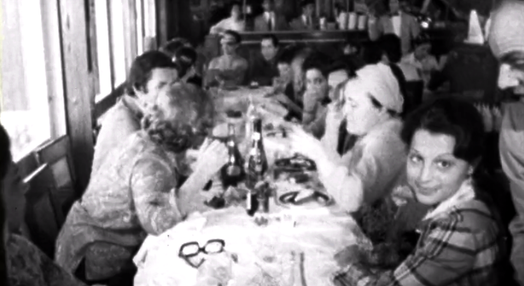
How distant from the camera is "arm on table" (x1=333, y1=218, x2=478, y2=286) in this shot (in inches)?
66.0

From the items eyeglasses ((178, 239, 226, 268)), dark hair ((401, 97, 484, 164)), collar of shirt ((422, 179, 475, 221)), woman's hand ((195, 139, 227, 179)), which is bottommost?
eyeglasses ((178, 239, 226, 268))

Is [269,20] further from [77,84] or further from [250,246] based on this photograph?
[250,246]

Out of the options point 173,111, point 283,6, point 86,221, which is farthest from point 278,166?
point 283,6

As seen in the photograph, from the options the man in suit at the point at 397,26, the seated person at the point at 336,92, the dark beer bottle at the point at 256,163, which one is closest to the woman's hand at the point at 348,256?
the dark beer bottle at the point at 256,163

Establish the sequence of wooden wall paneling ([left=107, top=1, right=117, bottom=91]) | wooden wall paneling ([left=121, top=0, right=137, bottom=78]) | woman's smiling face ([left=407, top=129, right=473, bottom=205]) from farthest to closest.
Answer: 1. wooden wall paneling ([left=121, top=0, right=137, bottom=78])
2. wooden wall paneling ([left=107, top=1, right=117, bottom=91])
3. woman's smiling face ([left=407, top=129, right=473, bottom=205])

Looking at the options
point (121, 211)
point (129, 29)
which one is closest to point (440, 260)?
point (121, 211)

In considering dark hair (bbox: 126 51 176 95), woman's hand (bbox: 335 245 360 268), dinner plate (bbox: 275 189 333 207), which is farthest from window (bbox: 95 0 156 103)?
woman's hand (bbox: 335 245 360 268)

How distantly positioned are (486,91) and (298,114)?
291 centimetres

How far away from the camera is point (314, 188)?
305 cm

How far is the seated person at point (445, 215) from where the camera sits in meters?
1.69

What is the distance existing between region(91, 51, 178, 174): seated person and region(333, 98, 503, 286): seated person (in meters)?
1.54

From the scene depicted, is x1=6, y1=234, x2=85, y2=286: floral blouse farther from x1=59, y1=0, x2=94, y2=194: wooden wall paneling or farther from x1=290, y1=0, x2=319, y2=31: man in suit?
x1=290, y1=0, x2=319, y2=31: man in suit

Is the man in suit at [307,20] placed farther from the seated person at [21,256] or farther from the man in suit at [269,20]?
the seated person at [21,256]

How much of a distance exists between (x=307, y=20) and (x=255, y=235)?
8667 mm
